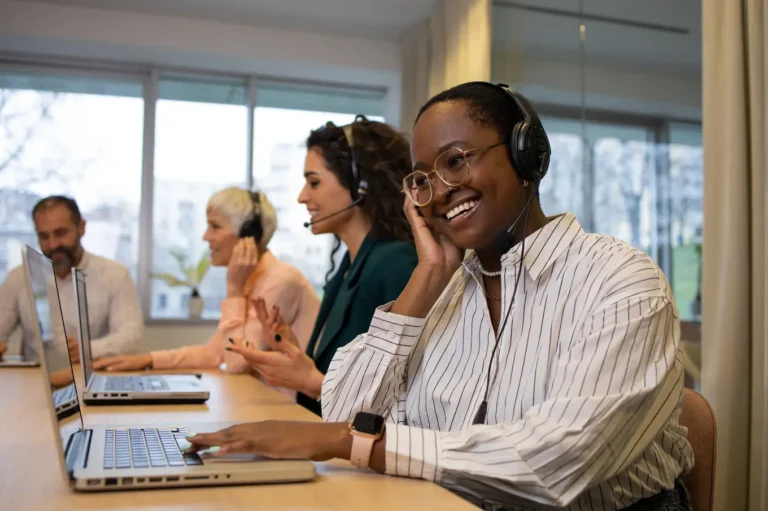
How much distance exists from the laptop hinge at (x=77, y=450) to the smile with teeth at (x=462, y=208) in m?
0.68

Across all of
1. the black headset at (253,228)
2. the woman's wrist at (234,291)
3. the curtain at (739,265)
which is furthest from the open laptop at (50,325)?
Result: the curtain at (739,265)

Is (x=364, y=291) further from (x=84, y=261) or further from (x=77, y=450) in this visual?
(x=84, y=261)

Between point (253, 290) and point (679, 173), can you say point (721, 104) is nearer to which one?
point (679, 173)

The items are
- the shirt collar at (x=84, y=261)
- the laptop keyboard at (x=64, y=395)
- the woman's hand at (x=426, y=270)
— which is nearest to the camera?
the laptop keyboard at (x=64, y=395)

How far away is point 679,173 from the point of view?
284 centimetres

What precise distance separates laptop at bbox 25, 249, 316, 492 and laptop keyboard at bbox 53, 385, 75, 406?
1cm

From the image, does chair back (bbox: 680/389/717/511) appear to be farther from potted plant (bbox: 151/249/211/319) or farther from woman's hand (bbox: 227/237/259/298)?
potted plant (bbox: 151/249/211/319)

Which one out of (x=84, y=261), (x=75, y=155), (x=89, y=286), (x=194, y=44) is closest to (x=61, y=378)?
(x=89, y=286)

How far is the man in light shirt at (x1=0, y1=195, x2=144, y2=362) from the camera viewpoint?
9.41 ft

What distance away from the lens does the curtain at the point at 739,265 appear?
2061 mm

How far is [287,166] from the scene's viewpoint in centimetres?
524

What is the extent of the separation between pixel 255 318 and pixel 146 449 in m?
1.52

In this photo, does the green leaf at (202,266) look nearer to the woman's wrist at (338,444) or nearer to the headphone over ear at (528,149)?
the headphone over ear at (528,149)

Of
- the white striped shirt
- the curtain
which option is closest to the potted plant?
the curtain
